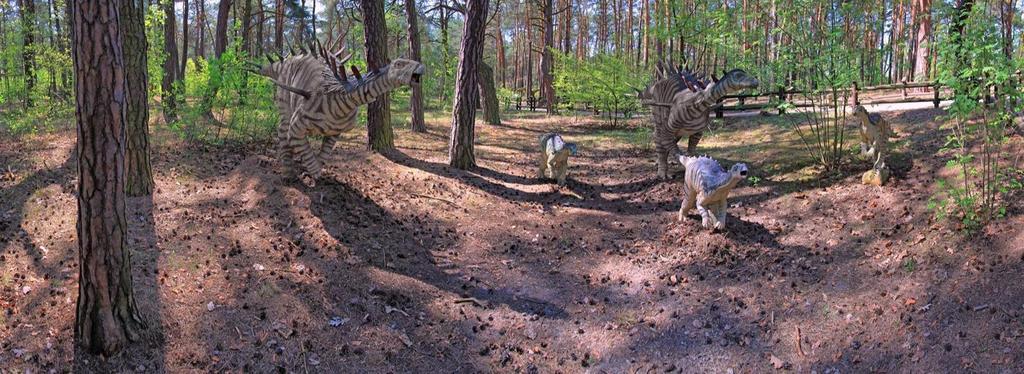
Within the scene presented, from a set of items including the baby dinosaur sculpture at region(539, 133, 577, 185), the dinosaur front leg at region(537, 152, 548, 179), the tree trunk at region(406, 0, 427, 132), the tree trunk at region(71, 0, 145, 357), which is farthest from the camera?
the tree trunk at region(406, 0, 427, 132)

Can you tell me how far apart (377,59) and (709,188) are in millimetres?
5939

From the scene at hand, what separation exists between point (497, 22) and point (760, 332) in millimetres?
32495

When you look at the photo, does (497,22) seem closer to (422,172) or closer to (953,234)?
(422,172)

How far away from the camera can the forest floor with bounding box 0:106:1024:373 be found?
14.1 feet

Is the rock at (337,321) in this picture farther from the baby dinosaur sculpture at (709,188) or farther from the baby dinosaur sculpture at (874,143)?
the baby dinosaur sculpture at (874,143)

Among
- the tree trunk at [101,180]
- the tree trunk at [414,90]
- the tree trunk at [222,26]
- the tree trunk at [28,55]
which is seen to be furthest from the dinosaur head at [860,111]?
the tree trunk at [222,26]

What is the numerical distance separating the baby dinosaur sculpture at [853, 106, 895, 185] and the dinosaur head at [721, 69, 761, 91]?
4.43ft

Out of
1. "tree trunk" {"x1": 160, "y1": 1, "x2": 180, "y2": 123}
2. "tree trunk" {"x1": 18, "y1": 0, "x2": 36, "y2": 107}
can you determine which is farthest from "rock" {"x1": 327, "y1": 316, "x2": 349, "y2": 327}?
"tree trunk" {"x1": 18, "y1": 0, "x2": 36, "y2": 107}

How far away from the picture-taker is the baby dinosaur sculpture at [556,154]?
920 cm

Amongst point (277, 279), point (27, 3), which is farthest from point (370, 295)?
point (27, 3)

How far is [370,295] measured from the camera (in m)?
5.34

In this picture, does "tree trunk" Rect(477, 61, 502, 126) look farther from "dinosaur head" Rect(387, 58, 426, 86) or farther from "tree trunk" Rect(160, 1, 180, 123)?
"dinosaur head" Rect(387, 58, 426, 86)

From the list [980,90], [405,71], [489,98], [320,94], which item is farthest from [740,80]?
[489,98]

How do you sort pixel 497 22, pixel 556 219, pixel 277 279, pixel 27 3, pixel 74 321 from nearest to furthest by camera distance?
pixel 74 321 → pixel 277 279 → pixel 556 219 → pixel 27 3 → pixel 497 22
